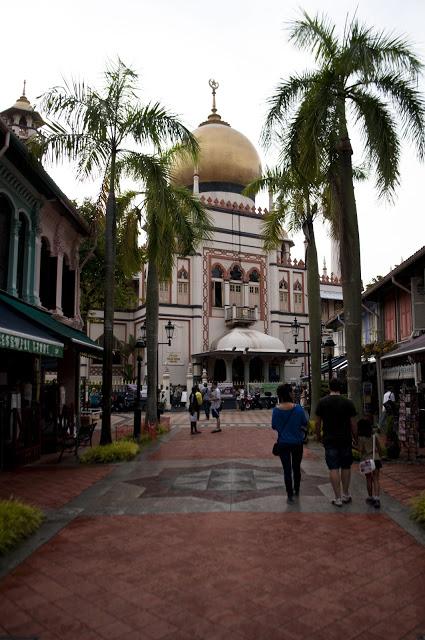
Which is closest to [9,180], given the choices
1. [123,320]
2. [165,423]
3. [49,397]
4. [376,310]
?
[49,397]

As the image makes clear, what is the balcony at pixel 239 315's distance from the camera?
40.0 meters

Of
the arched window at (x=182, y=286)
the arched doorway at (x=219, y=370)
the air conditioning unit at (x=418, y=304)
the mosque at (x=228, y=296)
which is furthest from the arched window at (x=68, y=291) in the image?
the arched doorway at (x=219, y=370)

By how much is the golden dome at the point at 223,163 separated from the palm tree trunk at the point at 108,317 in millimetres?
31089

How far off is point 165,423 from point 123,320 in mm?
27076

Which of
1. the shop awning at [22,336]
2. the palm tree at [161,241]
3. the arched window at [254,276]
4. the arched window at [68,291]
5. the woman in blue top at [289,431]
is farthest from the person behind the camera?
the arched window at [254,276]

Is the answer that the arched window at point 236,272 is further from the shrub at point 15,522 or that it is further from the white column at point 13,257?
the shrub at point 15,522

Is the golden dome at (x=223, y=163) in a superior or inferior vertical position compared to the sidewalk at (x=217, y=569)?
superior

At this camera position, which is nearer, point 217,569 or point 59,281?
point 217,569

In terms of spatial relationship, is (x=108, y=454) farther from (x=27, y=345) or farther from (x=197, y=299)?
(x=197, y=299)

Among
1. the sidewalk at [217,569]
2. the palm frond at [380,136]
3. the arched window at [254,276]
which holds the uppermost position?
the arched window at [254,276]

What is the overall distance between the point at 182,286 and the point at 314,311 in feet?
82.3

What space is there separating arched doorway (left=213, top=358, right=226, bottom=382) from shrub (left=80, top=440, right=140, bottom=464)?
28.0 m

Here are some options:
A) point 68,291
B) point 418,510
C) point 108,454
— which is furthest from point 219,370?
point 418,510

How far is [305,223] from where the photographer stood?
16672 mm
